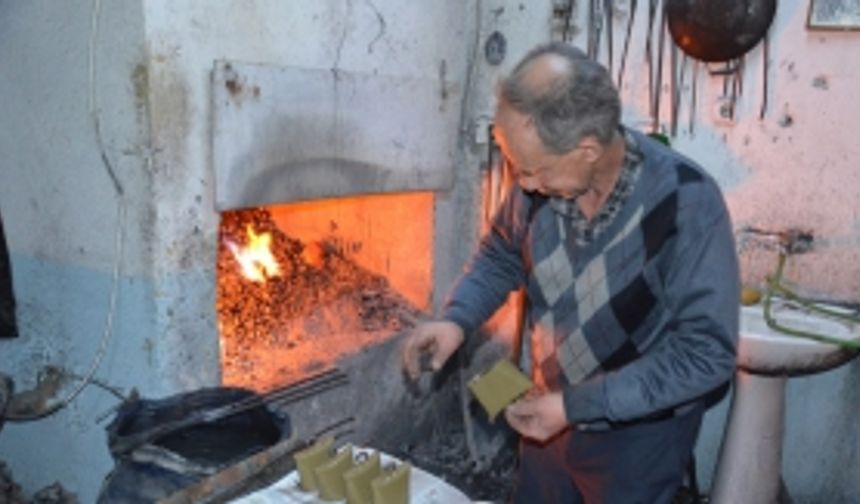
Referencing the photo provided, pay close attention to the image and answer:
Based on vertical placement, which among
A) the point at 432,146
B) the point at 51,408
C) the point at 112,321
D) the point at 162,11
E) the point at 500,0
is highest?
the point at 500,0

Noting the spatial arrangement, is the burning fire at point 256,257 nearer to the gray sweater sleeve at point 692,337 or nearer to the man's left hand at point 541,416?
the man's left hand at point 541,416

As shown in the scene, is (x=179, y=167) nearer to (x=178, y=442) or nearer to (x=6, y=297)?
(x=178, y=442)

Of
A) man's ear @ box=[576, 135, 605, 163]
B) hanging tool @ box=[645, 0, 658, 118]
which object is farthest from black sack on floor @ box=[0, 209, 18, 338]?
hanging tool @ box=[645, 0, 658, 118]

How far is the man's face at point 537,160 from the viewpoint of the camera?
184 cm

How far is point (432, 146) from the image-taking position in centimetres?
401

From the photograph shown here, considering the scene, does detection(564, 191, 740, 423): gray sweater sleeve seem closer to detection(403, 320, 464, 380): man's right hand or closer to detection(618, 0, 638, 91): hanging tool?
detection(403, 320, 464, 380): man's right hand

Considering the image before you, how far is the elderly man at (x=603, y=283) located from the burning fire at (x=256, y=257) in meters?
1.70

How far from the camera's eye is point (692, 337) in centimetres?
191

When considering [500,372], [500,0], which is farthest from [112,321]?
[500,0]

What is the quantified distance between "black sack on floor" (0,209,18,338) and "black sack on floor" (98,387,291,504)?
137 centimetres

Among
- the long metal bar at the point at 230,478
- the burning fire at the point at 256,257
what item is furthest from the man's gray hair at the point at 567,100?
the burning fire at the point at 256,257

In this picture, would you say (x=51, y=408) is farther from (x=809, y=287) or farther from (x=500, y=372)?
(x=809, y=287)

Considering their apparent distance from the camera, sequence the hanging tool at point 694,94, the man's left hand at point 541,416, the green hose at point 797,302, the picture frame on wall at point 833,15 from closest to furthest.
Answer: the man's left hand at point 541,416, the green hose at point 797,302, the picture frame on wall at point 833,15, the hanging tool at point 694,94

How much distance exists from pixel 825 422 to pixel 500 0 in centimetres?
304
